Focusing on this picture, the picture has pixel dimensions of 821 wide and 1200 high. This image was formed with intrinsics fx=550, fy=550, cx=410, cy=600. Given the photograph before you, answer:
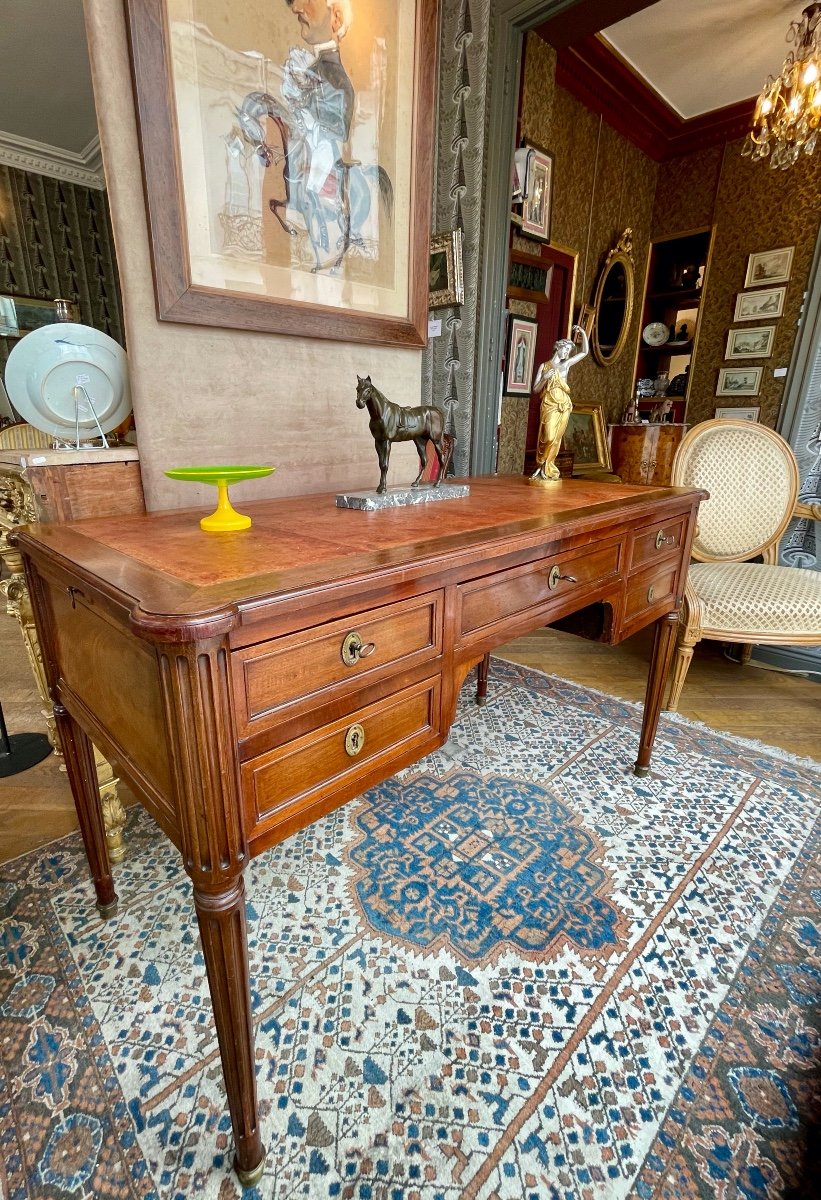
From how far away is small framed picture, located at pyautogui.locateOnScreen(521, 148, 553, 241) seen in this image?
326cm

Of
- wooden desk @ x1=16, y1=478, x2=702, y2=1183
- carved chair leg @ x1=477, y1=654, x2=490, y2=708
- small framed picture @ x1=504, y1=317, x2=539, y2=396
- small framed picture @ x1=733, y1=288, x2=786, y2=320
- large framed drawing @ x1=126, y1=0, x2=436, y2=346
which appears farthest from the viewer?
small framed picture @ x1=733, y1=288, x2=786, y2=320

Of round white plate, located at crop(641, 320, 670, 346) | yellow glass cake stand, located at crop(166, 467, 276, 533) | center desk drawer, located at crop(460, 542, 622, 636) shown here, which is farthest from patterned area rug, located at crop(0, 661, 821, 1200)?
round white plate, located at crop(641, 320, 670, 346)

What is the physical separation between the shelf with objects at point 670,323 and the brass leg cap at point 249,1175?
5.51 m

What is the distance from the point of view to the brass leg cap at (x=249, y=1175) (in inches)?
34.0

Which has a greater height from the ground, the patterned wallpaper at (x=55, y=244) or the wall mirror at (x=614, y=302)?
the patterned wallpaper at (x=55, y=244)

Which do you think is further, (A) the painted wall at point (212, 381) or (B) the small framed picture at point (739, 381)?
(B) the small framed picture at point (739, 381)

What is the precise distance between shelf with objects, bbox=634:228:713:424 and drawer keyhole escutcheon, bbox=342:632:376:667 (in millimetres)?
5119

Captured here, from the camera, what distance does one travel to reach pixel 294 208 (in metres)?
1.39

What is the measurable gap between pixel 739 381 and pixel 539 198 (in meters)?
2.48

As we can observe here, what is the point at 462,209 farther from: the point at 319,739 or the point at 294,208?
the point at 319,739

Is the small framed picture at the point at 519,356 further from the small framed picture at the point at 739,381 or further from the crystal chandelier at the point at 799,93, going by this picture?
the small framed picture at the point at 739,381

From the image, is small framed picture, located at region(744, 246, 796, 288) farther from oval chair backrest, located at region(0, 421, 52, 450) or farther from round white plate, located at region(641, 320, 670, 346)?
oval chair backrest, located at region(0, 421, 52, 450)

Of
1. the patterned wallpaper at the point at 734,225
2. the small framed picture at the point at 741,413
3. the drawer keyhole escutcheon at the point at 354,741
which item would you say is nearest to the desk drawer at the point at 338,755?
the drawer keyhole escutcheon at the point at 354,741

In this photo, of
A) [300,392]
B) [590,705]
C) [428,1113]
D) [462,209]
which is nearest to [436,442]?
A: [300,392]
